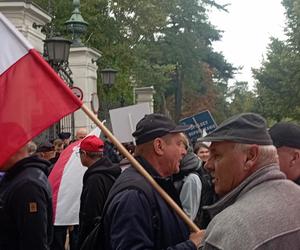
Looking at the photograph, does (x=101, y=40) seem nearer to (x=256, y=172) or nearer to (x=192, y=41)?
(x=256, y=172)

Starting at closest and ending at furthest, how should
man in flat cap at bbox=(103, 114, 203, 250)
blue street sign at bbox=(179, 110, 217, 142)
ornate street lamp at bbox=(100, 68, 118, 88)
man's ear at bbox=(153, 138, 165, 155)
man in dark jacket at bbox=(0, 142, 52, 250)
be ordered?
1. man in flat cap at bbox=(103, 114, 203, 250)
2. man's ear at bbox=(153, 138, 165, 155)
3. man in dark jacket at bbox=(0, 142, 52, 250)
4. blue street sign at bbox=(179, 110, 217, 142)
5. ornate street lamp at bbox=(100, 68, 118, 88)

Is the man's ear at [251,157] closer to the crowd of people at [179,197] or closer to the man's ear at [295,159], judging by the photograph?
the crowd of people at [179,197]

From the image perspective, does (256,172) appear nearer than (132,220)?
Yes

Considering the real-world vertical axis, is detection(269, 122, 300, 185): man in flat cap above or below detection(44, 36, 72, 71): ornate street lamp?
below

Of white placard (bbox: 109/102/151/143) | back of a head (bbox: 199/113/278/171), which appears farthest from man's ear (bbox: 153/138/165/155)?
white placard (bbox: 109/102/151/143)

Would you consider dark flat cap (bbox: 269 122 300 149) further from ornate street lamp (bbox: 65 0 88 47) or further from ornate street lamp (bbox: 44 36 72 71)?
ornate street lamp (bbox: 65 0 88 47)

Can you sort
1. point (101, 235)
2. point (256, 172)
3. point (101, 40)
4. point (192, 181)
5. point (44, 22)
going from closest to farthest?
point (256, 172) → point (101, 235) → point (192, 181) → point (44, 22) → point (101, 40)

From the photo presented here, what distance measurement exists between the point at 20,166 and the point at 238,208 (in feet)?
7.13

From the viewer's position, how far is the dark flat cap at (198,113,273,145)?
2.61 m

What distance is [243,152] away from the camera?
102 inches

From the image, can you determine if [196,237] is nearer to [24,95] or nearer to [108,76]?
[24,95]

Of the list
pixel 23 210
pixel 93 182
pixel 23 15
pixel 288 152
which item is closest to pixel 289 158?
pixel 288 152

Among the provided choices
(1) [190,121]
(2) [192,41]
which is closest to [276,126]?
(1) [190,121]

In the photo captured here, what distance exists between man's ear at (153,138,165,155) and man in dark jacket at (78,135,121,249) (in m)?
2.06
